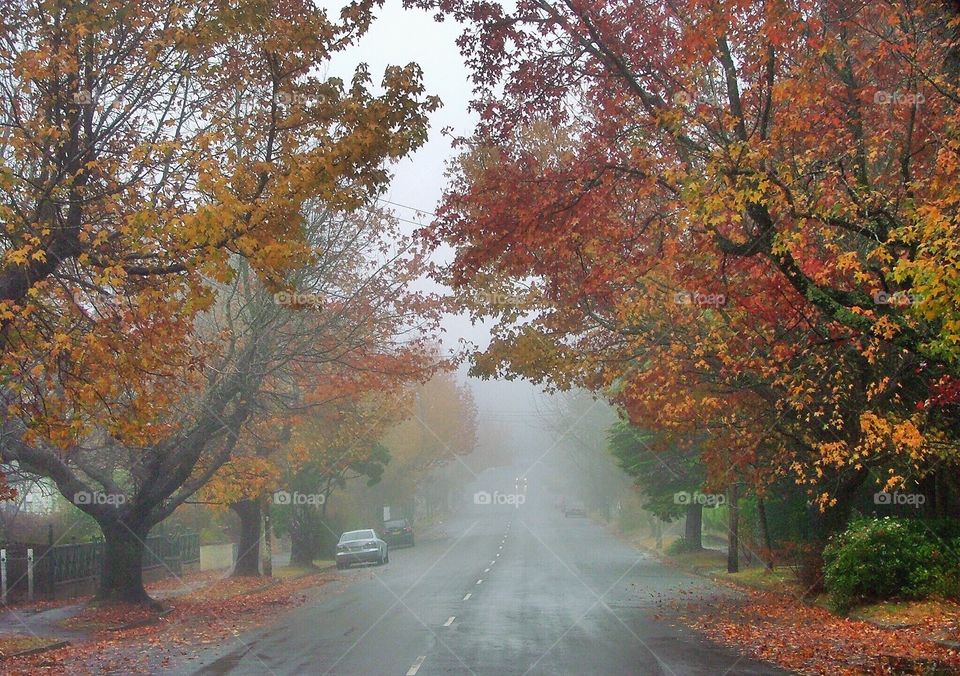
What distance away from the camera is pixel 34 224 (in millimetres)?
12086

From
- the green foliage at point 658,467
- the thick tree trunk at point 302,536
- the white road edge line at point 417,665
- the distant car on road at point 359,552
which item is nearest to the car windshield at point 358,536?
the distant car on road at point 359,552

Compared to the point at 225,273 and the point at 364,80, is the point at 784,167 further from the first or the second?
the point at 225,273

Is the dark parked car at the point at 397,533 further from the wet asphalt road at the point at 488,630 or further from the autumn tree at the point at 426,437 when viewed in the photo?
the wet asphalt road at the point at 488,630

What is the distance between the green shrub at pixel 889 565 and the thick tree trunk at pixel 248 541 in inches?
840

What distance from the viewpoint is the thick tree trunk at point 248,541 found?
3517 centimetres

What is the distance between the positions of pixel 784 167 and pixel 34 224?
28.1 feet

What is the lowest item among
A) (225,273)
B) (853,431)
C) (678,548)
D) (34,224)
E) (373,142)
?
(678,548)

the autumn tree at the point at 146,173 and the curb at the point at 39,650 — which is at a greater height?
the autumn tree at the point at 146,173

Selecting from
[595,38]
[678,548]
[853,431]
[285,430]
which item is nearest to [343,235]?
[285,430]

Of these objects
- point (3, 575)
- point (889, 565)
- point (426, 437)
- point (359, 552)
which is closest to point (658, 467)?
point (359, 552)

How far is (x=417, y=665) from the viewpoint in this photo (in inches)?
532

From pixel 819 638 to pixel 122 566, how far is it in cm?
1621

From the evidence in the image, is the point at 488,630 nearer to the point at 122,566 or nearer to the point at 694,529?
the point at 122,566

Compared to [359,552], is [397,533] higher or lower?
lower
